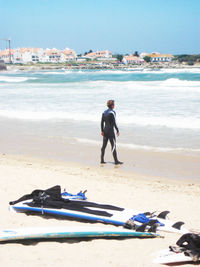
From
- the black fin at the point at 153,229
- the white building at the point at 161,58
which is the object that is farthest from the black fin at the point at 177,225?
the white building at the point at 161,58

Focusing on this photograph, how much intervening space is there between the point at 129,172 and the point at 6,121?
846 centimetres

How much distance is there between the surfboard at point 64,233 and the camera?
164 inches

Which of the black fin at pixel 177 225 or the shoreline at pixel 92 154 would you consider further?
the shoreline at pixel 92 154

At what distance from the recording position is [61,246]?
4086 millimetres

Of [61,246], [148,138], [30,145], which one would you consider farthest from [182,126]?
[61,246]

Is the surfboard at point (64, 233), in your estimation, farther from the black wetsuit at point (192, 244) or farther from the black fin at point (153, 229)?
the black wetsuit at point (192, 244)

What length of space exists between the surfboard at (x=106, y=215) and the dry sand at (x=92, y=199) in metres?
0.11

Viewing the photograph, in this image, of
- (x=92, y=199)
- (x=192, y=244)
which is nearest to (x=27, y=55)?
(x=92, y=199)

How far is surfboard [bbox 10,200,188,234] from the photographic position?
4.62 m

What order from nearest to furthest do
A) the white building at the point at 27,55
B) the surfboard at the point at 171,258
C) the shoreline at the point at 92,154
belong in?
the surfboard at the point at 171,258 → the shoreline at the point at 92,154 → the white building at the point at 27,55

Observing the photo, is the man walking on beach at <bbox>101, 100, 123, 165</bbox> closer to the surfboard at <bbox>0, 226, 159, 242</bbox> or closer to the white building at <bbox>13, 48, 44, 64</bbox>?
the surfboard at <bbox>0, 226, 159, 242</bbox>

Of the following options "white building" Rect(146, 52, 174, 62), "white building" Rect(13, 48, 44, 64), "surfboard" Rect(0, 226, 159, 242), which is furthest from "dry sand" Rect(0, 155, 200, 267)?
"white building" Rect(146, 52, 174, 62)

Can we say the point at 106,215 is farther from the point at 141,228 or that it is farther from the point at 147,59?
the point at 147,59

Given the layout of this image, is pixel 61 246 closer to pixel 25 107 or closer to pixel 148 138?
pixel 148 138
